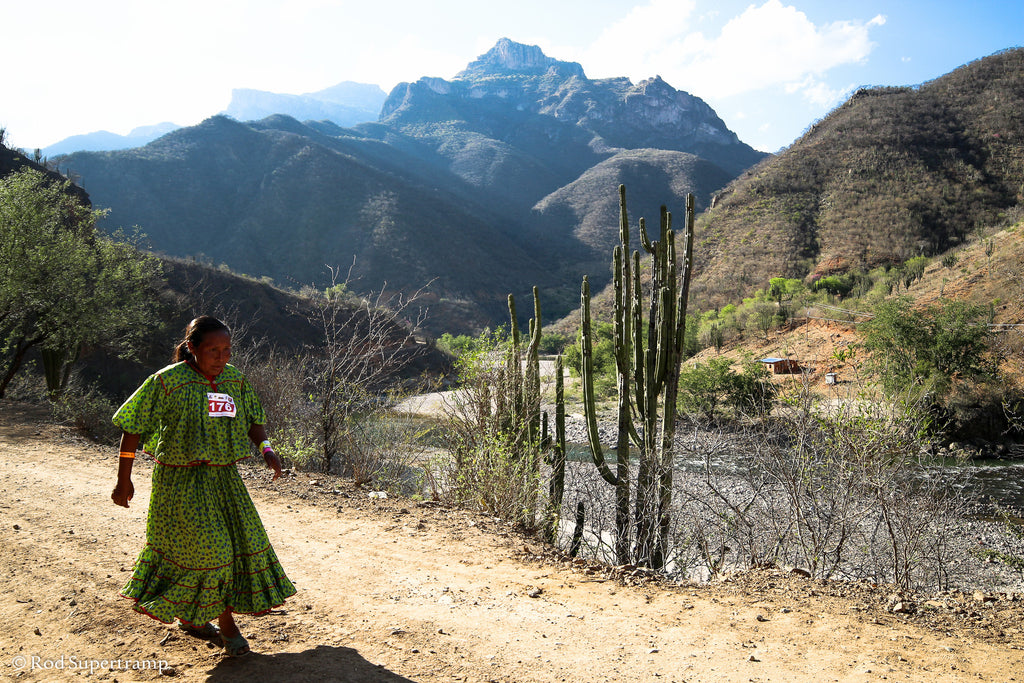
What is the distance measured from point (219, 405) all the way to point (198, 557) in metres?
0.63

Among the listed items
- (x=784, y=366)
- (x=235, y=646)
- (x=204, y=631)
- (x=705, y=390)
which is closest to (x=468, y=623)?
(x=235, y=646)

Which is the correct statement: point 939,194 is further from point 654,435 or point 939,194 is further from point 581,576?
point 581,576

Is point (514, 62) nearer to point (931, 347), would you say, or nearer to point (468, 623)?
point (931, 347)

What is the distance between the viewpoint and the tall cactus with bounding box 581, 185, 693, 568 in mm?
5461

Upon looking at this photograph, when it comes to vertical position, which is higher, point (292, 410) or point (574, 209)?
point (574, 209)

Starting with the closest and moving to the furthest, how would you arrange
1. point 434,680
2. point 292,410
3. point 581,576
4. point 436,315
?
point 434,680, point 581,576, point 292,410, point 436,315

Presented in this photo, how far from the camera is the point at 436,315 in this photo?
42188 mm

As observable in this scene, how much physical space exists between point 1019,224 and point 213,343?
29.7 meters

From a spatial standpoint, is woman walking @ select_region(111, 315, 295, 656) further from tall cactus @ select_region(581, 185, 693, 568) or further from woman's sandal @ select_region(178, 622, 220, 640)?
tall cactus @ select_region(581, 185, 693, 568)

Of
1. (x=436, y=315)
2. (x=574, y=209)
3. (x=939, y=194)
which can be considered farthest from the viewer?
Result: (x=574, y=209)

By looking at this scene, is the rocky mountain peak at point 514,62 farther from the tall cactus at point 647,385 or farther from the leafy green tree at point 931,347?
the tall cactus at point 647,385

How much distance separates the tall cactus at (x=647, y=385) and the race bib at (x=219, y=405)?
3.60m

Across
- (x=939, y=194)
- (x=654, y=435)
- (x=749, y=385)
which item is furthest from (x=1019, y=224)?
(x=654, y=435)

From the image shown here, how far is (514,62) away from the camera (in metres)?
146
